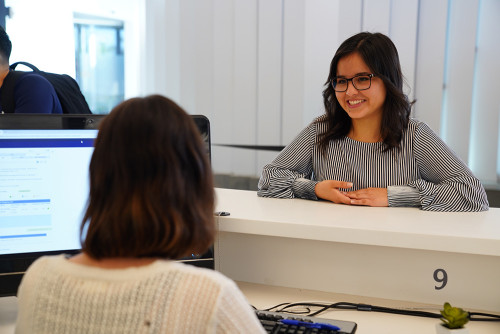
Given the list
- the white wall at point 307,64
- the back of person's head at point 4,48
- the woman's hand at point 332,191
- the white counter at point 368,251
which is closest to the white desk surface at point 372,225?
the white counter at point 368,251

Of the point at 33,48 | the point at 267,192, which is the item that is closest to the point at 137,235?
the point at 267,192

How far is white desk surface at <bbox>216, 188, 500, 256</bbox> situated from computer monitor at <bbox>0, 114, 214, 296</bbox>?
32 centimetres

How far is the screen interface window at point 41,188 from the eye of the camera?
1017 mm

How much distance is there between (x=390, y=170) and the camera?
1.91 meters

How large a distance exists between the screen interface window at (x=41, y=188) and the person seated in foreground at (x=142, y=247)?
1.14 ft

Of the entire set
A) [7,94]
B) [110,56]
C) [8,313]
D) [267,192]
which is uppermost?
[110,56]

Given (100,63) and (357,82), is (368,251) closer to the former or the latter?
(357,82)

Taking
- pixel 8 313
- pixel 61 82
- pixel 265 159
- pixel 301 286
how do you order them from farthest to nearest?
pixel 265 159, pixel 61 82, pixel 301 286, pixel 8 313

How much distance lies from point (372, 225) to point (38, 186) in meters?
0.71

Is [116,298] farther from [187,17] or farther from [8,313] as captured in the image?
[187,17]

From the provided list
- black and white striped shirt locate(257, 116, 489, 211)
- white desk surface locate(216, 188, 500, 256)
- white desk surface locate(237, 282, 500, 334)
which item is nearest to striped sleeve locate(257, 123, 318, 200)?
black and white striped shirt locate(257, 116, 489, 211)

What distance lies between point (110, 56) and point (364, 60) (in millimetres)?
2683

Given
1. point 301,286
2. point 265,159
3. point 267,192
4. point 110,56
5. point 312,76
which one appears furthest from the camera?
point 110,56

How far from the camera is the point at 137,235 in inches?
26.0
